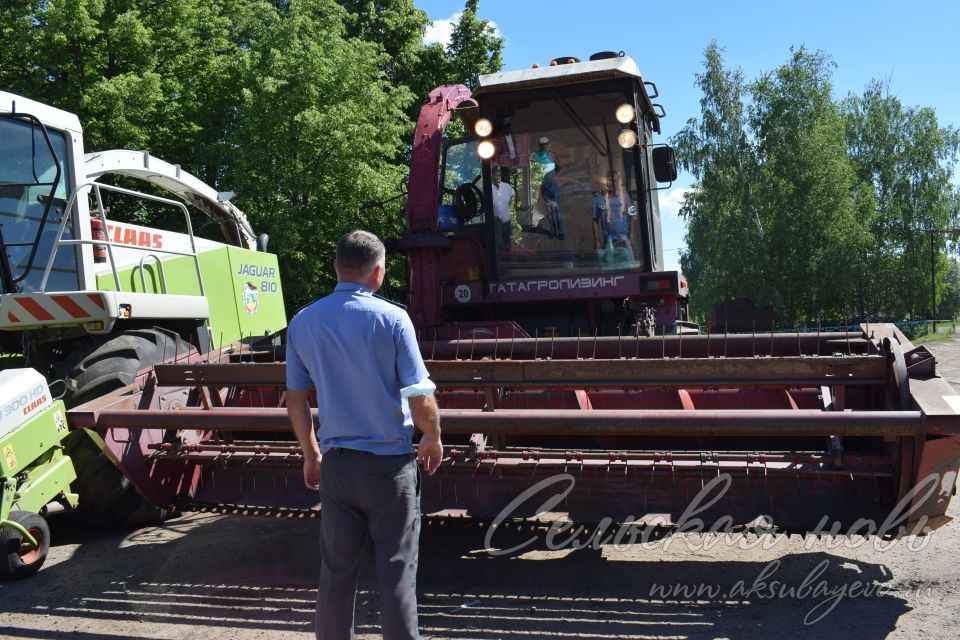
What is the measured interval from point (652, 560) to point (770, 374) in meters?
1.31

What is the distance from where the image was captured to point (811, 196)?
2866cm

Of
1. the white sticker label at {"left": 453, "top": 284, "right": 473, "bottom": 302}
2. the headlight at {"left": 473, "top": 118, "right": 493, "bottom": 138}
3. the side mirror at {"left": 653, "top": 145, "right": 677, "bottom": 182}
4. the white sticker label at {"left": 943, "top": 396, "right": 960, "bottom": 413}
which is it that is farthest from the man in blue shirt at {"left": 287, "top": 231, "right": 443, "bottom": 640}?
the side mirror at {"left": 653, "top": 145, "right": 677, "bottom": 182}

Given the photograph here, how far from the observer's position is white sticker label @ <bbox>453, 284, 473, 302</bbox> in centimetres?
623

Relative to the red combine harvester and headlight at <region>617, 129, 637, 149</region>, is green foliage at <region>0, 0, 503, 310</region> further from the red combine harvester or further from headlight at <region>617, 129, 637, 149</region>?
headlight at <region>617, 129, 637, 149</region>

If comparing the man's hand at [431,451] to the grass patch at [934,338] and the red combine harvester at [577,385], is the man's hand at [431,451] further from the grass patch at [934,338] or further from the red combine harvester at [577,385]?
the grass patch at [934,338]

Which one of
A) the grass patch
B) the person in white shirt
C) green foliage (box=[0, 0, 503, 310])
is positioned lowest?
the grass patch

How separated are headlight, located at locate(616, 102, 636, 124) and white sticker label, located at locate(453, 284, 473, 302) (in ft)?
5.78

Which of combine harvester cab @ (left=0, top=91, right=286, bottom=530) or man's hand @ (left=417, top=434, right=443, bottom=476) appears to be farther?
combine harvester cab @ (left=0, top=91, right=286, bottom=530)

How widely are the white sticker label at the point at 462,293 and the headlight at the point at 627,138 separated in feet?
5.41

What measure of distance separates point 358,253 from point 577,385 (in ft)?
5.22

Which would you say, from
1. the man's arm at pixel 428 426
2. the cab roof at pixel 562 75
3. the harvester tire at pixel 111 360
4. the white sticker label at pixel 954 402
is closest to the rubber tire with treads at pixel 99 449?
the harvester tire at pixel 111 360

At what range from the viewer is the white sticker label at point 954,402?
126 inches

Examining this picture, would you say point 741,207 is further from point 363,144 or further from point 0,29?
point 0,29

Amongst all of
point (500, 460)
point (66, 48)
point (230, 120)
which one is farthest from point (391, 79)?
point (500, 460)
